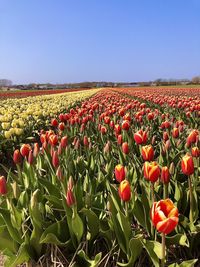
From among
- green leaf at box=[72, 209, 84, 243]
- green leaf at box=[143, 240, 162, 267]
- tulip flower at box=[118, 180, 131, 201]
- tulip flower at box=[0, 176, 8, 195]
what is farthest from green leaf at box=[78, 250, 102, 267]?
tulip flower at box=[0, 176, 8, 195]

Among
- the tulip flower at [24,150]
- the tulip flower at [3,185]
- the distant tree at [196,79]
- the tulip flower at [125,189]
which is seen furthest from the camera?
the distant tree at [196,79]

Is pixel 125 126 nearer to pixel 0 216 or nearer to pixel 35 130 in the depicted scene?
pixel 0 216

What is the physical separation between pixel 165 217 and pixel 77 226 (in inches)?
33.0

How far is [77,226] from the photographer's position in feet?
7.66

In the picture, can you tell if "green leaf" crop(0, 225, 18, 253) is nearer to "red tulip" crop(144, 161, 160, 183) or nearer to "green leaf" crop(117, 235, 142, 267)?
"green leaf" crop(117, 235, 142, 267)

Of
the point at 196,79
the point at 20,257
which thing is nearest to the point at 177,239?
the point at 20,257

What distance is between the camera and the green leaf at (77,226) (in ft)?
7.48

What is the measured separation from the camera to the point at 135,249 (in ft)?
7.19

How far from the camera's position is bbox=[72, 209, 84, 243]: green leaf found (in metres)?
2.28

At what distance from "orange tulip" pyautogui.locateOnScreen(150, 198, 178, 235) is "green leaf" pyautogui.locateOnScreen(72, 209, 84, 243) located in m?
0.70

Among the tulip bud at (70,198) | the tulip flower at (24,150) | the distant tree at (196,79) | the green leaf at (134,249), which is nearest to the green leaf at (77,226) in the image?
the tulip bud at (70,198)

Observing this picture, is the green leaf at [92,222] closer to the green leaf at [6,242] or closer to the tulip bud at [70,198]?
the tulip bud at [70,198]

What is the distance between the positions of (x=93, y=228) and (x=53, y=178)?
2.67 ft

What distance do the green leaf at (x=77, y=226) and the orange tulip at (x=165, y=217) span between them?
703mm
